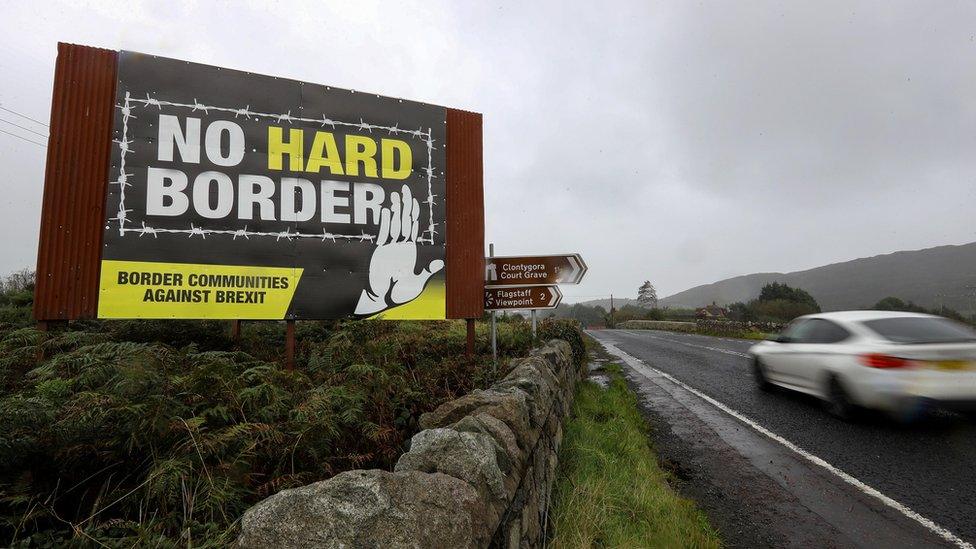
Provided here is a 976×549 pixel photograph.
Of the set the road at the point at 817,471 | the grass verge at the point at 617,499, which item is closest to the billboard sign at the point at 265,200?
the grass verge at the point at 617,499

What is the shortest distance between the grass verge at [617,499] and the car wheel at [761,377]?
4260 mm

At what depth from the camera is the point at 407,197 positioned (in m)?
6.62

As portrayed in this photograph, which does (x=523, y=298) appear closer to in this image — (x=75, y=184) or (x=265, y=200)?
(x=265, y=200)

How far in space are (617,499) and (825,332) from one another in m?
5.45

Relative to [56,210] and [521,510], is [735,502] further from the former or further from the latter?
[56,210]

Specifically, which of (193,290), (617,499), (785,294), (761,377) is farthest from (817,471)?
(785,294)

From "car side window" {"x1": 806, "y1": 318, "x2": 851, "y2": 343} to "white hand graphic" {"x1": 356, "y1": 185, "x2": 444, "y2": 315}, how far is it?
616 centimetres

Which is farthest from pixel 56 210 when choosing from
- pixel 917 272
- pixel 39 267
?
pixel 917 272

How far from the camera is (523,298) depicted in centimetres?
662

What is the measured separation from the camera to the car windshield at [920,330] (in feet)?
18.4

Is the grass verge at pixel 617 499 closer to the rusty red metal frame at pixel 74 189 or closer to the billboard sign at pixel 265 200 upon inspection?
the billboard sign at pixel 265 200

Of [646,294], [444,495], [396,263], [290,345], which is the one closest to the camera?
[444,495]

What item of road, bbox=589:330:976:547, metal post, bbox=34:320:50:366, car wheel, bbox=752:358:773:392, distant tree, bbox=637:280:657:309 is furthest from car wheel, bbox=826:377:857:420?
distant tree, bbox=637:280:657:309

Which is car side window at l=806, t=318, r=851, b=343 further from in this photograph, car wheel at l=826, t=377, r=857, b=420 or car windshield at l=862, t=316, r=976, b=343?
car wheel at l=826, t=377, r=857, b=420
